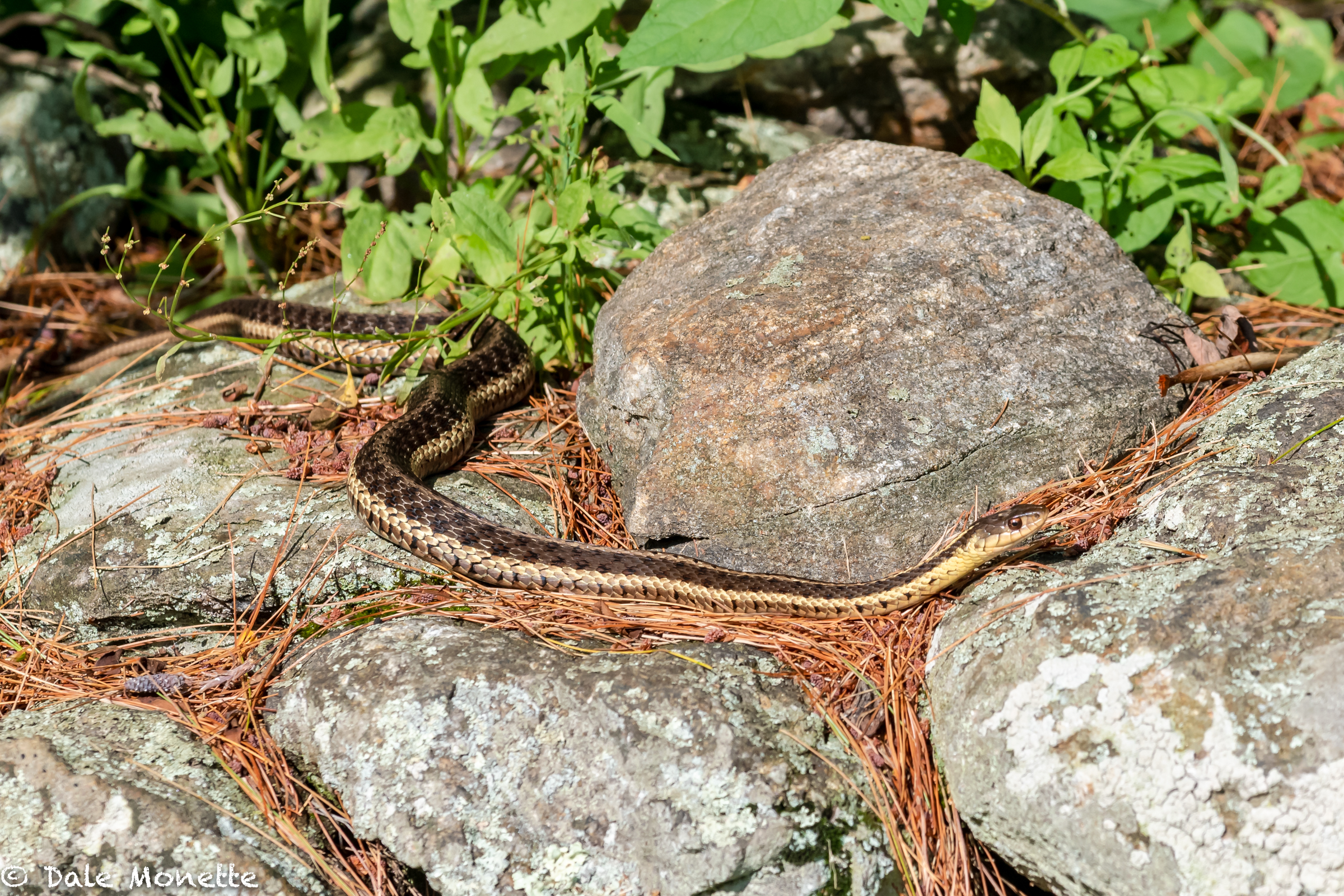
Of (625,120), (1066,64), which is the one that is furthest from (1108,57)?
(625,120)

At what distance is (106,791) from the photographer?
3.11m

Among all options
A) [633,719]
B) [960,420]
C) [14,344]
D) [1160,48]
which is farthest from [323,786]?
[1160,48]

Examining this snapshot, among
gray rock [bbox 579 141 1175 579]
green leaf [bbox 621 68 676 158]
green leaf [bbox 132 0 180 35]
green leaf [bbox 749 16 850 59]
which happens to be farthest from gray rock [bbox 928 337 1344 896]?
green leaf [bbox 132 0 180 35]

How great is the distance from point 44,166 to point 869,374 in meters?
6.30

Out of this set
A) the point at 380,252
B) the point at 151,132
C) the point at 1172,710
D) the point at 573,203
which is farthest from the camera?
the point at 151,132

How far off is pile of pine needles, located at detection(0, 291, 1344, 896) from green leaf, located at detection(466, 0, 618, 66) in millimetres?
2127

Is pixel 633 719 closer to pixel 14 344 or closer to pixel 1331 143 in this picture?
pixel 14 344

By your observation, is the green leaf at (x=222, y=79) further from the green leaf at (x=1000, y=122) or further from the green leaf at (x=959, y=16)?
the green leaf at (x=1000, y=122)

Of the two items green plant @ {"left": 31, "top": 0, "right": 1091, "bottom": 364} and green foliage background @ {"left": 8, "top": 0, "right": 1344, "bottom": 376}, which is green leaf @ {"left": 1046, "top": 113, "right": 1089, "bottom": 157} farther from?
green plant @ {"left": 31, "top": 0, "right": 1091, "bottom": 364}

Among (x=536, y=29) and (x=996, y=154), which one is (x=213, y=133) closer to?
(x=536, y=29)

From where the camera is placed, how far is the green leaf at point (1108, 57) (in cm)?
502

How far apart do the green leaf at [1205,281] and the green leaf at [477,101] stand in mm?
3758

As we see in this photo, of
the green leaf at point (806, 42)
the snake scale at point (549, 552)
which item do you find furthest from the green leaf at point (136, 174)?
the green leaf at point (806, 42)

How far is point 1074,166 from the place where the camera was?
4770 mm
